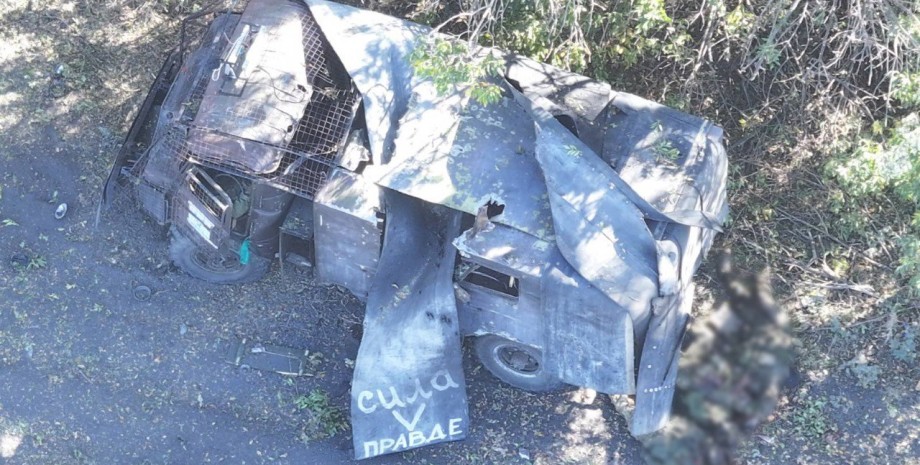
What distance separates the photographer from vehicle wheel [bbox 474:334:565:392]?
623cm

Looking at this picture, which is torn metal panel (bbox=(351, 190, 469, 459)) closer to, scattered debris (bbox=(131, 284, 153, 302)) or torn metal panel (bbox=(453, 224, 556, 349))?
torn metal panel (bbox=(453, 224, 556, 349))

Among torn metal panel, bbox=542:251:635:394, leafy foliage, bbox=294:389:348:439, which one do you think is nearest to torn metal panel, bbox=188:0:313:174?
leafy foliage, bbox=294:389:348:439

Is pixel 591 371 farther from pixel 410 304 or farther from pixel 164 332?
pixel 164 332

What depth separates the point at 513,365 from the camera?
640 cm

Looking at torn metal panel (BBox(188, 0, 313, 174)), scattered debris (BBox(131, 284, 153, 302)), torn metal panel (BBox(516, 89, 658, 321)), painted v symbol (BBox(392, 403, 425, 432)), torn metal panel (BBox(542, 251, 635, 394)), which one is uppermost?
torn metal panel (BBox(188, 0, 313, 174))

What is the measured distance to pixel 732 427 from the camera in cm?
213

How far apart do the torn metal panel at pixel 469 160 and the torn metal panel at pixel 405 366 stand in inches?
12.8

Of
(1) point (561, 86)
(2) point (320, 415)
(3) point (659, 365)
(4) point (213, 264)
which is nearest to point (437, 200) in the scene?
(1) point (561, 86)

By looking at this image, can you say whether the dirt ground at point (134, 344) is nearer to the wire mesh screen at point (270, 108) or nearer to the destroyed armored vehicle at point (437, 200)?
the destroyed armored vehicle at point (437, 200)

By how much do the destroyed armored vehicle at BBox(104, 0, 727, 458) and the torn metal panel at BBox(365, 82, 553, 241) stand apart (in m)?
0.02

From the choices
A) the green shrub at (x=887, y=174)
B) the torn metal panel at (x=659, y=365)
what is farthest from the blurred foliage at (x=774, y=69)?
the torn metal panel at (x=659, y=365)

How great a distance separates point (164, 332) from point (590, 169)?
4240 mm

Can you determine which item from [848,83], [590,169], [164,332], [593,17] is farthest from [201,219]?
[848,83]

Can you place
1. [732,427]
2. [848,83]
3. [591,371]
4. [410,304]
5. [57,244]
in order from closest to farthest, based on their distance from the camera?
[732,427], [591,371], [410,304], [848,83], [57,244]
